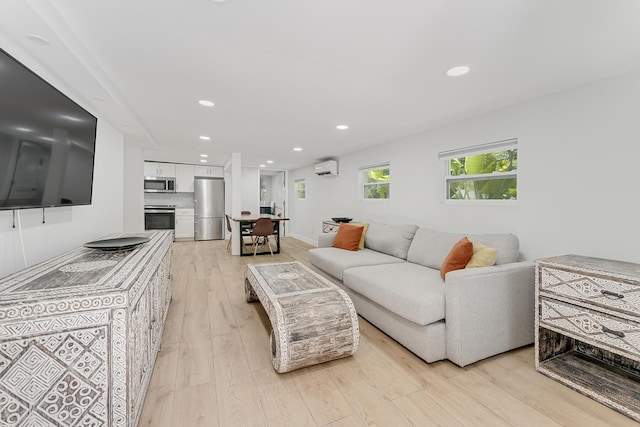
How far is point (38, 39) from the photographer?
154cm

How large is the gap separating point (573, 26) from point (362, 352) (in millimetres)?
2504

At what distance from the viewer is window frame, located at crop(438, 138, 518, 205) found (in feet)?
9.09

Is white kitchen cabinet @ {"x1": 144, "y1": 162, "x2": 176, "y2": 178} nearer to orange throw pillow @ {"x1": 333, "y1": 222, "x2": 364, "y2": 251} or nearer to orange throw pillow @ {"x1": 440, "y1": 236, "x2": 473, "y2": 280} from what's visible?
orange throw pillow @ {"x1": 333, "y1": 222, "x2": 364, "y2": 251}

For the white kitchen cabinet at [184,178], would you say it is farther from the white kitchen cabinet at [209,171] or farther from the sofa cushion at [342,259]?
the sofa cushion at [342,259]

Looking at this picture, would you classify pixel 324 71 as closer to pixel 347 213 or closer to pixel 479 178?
pixel 479 178

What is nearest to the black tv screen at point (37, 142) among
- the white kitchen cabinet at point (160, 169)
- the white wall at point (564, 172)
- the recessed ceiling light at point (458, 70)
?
the recessed ceiling light at point (458, 70)

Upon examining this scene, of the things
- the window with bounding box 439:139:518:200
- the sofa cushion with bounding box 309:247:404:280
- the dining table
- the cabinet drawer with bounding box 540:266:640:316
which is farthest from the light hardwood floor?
the dining table

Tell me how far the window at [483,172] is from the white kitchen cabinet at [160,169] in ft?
22.5

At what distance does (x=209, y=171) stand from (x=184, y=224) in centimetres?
167

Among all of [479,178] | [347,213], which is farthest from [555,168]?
[347,213]

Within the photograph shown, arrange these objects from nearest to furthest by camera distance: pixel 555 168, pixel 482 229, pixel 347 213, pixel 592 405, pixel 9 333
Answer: pixel 9 333
pixel 592 405
pixel 555 168
pixel 482 229
pixel 347 213

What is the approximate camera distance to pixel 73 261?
5.51 feet

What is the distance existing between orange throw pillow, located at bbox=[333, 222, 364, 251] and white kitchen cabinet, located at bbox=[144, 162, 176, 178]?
18.6 ft

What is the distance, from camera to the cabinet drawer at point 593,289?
1.51 metres
